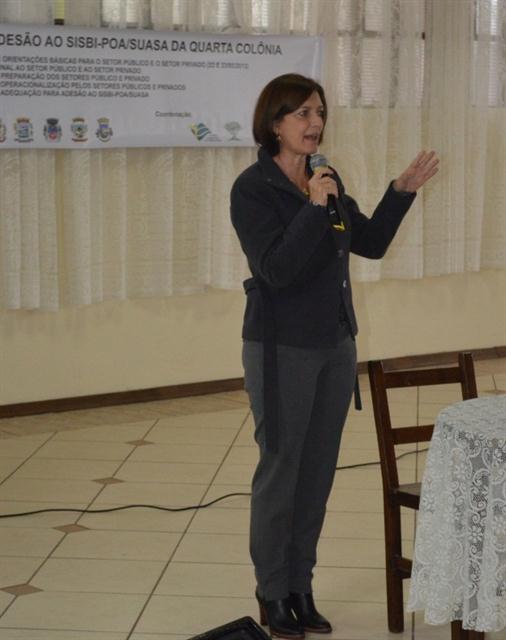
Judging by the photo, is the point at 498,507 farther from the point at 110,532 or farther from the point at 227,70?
the point at 227,70

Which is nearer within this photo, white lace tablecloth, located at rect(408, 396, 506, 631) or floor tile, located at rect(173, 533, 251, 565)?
white lace tablecloth, located at rect(408, 396, 506, 631)

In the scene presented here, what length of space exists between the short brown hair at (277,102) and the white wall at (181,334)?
3073 millimetres

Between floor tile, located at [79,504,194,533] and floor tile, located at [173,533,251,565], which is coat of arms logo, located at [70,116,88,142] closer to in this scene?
floor tile, located at [79,504,194,533]

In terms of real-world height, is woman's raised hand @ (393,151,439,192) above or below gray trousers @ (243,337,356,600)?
above

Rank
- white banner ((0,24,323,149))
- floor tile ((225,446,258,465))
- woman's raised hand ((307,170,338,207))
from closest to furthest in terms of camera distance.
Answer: woman's raised hand ((307,170,338,207)) < floor tile ((225,446,258,465)) < white banner ((0,24,323,149))

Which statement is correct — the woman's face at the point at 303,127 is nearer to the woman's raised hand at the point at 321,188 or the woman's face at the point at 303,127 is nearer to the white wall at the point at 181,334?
the woman's raised hand at the point at 321,188

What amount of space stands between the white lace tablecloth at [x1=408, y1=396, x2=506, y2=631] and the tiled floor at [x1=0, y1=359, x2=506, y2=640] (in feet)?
1.90

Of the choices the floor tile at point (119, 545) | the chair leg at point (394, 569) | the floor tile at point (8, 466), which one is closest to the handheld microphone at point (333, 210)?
the chair leg at point (394, 569)

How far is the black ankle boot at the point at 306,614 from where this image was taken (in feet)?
11.0

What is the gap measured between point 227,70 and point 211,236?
84cm

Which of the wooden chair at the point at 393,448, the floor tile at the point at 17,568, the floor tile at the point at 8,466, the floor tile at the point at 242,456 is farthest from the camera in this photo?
the floor tile at the point at 242,456

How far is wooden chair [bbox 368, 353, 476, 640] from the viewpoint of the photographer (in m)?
3.29

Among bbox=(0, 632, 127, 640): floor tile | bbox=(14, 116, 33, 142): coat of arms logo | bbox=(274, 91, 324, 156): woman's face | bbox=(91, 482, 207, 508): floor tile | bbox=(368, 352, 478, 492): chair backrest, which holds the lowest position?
bbox=(0, 632, 127, 640): floor tile

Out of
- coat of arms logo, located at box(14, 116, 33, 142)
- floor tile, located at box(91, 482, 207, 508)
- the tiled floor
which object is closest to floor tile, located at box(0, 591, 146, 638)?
the tiled floor
